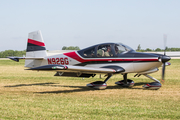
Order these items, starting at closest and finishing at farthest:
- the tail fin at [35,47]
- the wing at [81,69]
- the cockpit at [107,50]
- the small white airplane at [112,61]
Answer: the wing at [81,69], the small white airplane at [112,61], the cockpit at [107,50], the tail fin at [35,47]

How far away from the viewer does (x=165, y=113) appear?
6398 mm

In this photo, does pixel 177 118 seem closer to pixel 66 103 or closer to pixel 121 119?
pixel 121 119

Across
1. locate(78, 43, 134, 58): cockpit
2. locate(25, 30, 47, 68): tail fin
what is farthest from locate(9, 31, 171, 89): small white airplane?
locate(25, 30, 47, 68): tail fin

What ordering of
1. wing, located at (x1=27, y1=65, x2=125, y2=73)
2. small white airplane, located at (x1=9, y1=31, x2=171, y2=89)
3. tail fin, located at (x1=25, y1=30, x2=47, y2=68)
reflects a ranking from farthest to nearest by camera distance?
tail fin, located at (x1=25, y1=30, x2=47, y2=68), small white airplane, located at (x1=9, y1=31, x2=171, y2=89), wing, located at (x1=27, y1=65, x2=125, y2=73)

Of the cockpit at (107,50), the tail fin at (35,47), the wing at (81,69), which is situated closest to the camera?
the wing at (81,69)

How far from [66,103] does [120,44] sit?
189 inches

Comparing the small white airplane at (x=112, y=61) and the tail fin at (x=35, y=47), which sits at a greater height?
the tail fin at (x=35, y=47)

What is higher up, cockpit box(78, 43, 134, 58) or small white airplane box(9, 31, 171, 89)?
cockpit box(78, 43, 134, 58)

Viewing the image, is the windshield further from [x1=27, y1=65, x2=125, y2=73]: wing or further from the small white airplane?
[x1=27, y1=65, x2=125, y2=73]: wing

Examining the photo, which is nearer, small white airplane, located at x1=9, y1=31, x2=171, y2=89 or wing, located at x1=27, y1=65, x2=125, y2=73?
wing, located at x1=27, y1=65, x2=125, y2=73

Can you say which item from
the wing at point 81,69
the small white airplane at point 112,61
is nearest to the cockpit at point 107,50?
the small white airplane at point 112,61

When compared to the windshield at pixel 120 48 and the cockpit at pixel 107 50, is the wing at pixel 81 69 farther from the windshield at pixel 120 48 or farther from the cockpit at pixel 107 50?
the windshield at pixel 120 48

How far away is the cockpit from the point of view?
1132 cm

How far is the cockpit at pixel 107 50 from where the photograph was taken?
37.1ft
